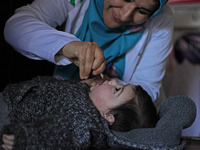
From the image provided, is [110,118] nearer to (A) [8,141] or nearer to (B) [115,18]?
(A) [8,141]

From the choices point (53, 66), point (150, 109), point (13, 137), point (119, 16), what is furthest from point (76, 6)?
point (13, 137)

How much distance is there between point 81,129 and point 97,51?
0.79 ft

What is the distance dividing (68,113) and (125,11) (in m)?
0.45

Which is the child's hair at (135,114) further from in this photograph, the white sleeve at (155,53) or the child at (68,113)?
the white sleeve at (155,53)

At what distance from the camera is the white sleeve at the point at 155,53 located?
3.89ft

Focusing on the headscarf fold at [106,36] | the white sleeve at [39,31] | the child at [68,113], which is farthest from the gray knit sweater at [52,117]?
the headscarf fold at [106,36]

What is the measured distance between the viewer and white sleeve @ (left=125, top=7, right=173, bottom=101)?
46.7 inches

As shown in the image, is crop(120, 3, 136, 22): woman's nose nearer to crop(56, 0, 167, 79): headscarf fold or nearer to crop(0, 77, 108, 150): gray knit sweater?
crop(56, 0, 167, 79): headscarf fold

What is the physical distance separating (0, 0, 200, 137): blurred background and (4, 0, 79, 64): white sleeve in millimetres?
233

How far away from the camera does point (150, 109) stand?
816 mm

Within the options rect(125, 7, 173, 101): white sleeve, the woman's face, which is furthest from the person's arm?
rect(125, 7, 173, 101): white sleeve

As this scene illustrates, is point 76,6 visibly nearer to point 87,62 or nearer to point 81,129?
point 87,62

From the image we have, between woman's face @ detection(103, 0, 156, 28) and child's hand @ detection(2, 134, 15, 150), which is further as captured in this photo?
woman's face @ detection(103, 0, 156, 28)

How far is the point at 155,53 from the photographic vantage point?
121 centimetres
